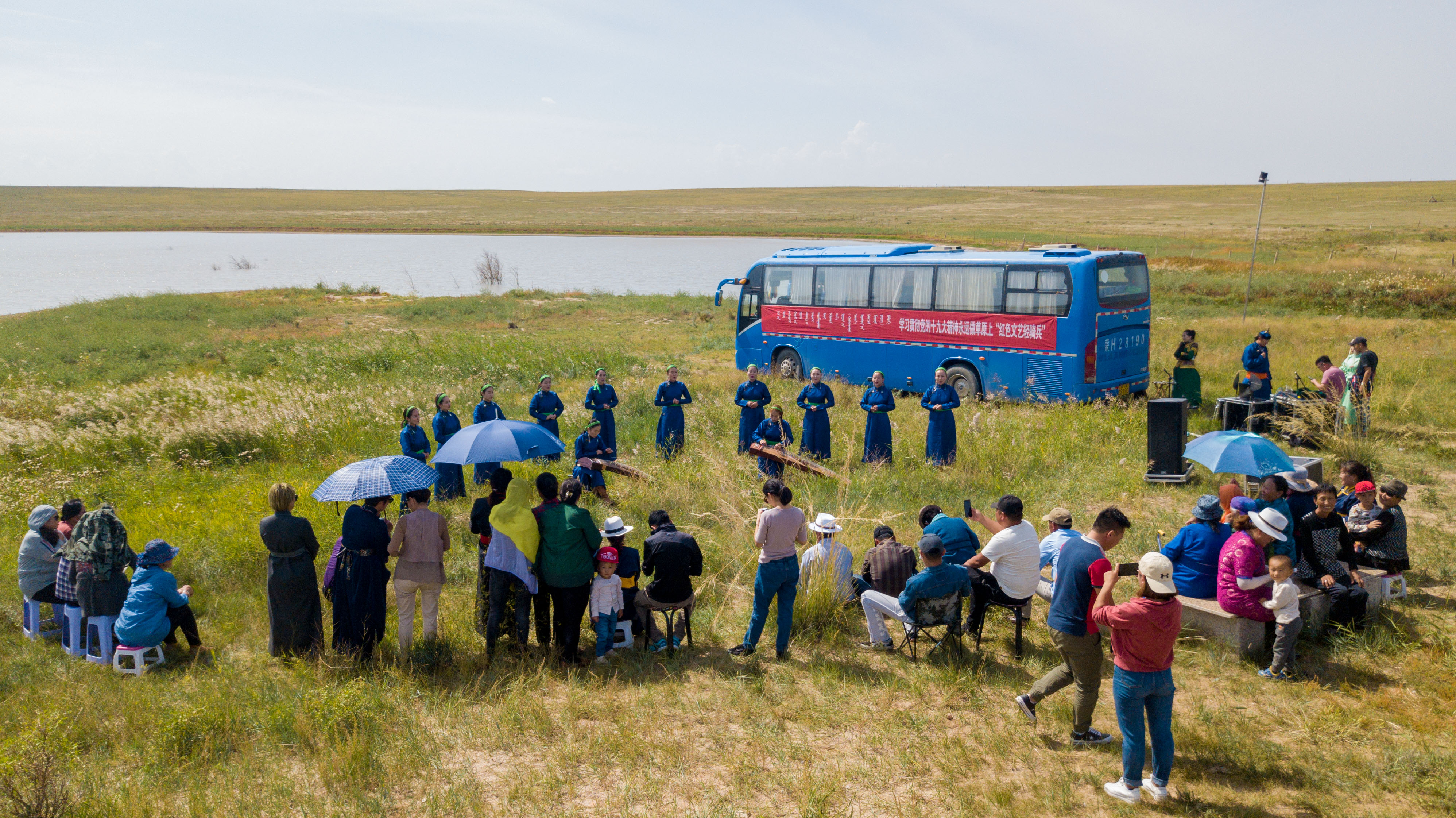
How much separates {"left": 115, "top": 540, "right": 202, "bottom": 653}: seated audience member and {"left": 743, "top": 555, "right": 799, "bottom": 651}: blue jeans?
464 centimetres

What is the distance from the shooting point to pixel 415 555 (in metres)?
6.88

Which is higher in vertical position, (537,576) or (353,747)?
(537,576)

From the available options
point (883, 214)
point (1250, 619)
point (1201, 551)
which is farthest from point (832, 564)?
point (883, 214)

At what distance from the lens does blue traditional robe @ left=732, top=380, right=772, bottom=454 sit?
12609 mm

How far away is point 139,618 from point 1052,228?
282ft

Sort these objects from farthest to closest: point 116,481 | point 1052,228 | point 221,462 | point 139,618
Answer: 1. point 1052,228
2. point 221,462
3. point 116,481
4. point 139,618

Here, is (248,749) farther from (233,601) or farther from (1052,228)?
(1052,228)

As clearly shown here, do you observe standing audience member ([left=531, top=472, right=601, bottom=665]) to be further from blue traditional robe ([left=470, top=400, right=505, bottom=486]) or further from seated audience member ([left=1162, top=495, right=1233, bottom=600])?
seated audience member ([left=1162, top=495, right=1233, bottom=600])

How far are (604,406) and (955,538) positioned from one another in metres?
6.49

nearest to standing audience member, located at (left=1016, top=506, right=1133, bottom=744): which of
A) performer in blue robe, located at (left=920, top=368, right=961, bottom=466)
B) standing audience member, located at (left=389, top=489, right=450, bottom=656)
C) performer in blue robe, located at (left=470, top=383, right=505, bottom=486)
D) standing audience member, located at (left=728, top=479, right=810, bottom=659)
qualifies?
standing audience member, located at (left=728, top=479, right=810, bottom=659)

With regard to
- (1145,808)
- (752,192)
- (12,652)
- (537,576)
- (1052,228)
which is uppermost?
(752,192)

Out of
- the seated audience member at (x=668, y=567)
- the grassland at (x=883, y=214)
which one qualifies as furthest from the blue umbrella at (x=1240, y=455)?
the grassland at (x=883, y=214)

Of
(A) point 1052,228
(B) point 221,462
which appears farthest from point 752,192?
(B) point 221,462

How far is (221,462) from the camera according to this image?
1302 centimetres
